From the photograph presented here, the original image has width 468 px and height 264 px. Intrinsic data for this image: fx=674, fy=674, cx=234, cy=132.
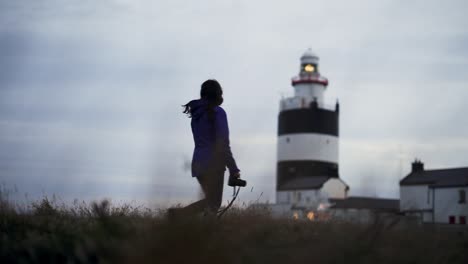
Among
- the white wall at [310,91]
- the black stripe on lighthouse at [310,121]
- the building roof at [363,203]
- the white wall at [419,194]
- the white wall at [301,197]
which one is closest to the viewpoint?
the white wall at [419,194]

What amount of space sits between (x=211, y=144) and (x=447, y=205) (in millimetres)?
39574

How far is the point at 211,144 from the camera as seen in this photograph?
7.56 m

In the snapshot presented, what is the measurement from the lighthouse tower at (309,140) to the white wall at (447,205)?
40.8 feet

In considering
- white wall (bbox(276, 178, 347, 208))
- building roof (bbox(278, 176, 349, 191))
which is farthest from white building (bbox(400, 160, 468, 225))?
building roof (bbox(278, 176, 349, 191))

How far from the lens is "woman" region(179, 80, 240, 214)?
7.36 m

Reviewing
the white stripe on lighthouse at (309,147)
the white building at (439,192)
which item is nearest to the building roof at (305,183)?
the white stripe on lighthouse at (309,147)

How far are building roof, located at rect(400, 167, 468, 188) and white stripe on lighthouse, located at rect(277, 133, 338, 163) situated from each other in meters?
7.35

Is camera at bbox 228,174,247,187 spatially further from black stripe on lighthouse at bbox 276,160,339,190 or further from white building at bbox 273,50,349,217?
black stripe on lighthouse at bbox 276,160,339,190

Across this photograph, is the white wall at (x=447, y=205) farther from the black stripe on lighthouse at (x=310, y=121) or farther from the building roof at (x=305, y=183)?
the black stripe on lighthouse at (x=310, y=121)

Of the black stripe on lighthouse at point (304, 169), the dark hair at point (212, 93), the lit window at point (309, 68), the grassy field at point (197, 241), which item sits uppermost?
the lit window at point (309, 68)

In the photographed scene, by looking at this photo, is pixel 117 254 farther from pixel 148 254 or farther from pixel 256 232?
pixel 256 232

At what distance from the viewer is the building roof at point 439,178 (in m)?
46.8

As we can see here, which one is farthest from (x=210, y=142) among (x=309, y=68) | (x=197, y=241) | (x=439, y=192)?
(x=309, y=68)

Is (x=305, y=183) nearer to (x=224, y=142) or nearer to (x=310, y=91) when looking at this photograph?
(x=310, y=91)
